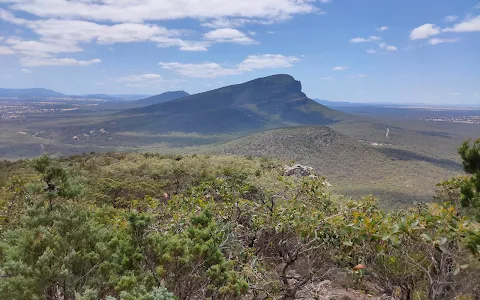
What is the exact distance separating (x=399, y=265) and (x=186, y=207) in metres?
3.96

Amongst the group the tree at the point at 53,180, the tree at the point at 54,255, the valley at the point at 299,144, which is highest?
the tree at the point at 53,180

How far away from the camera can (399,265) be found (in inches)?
191

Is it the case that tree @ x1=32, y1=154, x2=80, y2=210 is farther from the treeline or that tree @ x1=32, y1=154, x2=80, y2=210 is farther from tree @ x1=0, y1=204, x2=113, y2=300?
tree @ x1=0, y1=204, x2=113, y2=300

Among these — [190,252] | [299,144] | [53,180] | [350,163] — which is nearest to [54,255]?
[53,180]

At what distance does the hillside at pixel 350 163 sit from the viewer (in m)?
47.8

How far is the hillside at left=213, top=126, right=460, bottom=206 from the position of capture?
4781cm

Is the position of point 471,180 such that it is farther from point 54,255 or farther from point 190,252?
point 54,255

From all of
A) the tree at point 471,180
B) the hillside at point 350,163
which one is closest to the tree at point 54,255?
the tree at point 471,180

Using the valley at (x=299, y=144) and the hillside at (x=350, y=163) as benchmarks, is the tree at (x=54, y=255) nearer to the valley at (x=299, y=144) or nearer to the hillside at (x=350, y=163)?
the valley at (x=299, y=144)

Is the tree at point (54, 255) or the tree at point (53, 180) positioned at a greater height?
the tree at point (53, 180)

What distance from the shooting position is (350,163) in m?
64.3

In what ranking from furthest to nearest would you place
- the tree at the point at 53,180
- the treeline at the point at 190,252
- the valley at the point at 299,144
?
the valley at the point at 299,144
the tree at the point at 53,180
the treeline at the point at 190,252

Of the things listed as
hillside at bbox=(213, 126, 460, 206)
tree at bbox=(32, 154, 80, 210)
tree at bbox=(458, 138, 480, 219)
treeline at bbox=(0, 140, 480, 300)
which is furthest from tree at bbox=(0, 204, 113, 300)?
hillside at bbox=(213, 126, 460, 206)

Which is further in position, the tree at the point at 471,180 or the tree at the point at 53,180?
the tree at the point at 471,180
